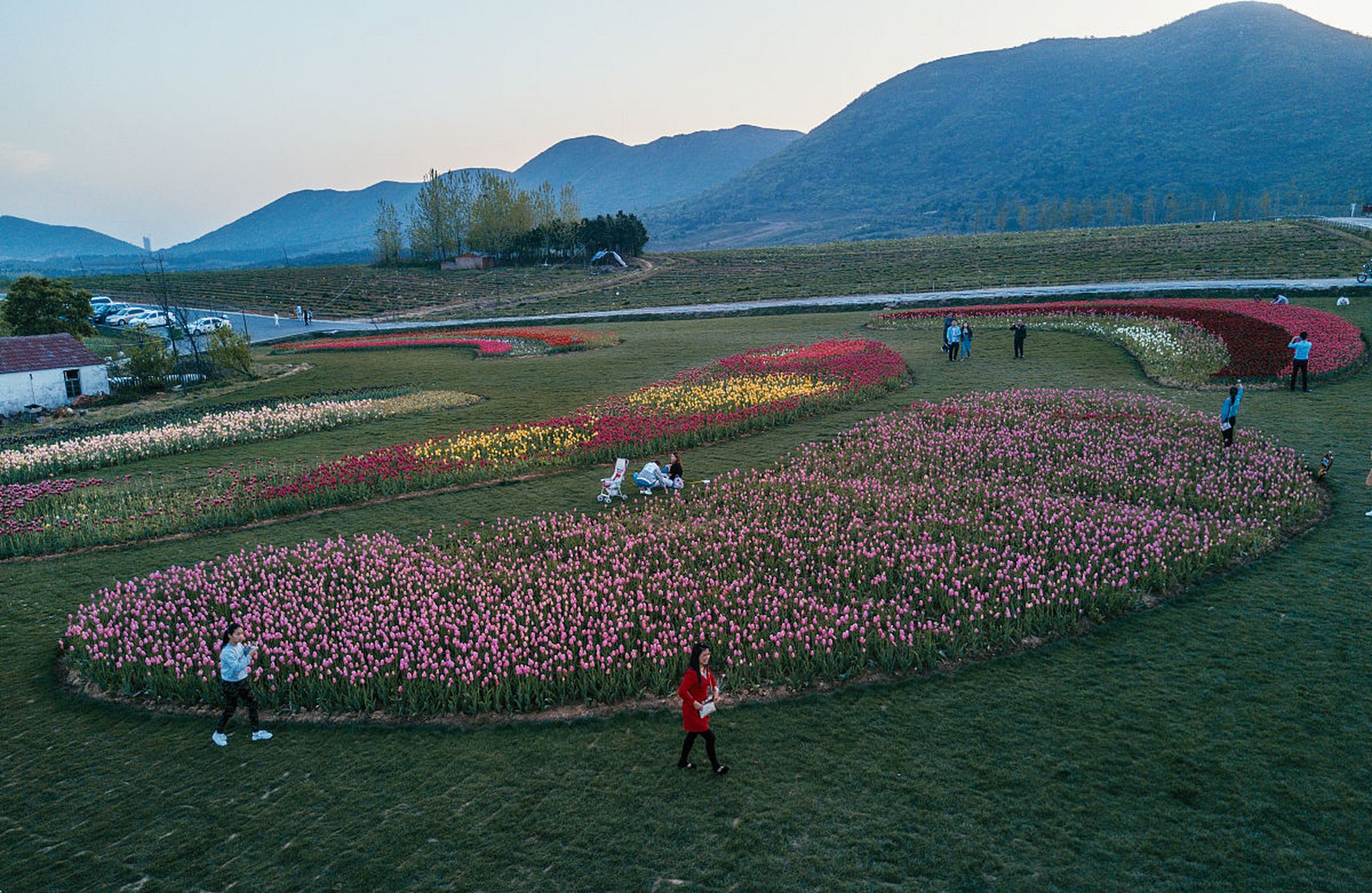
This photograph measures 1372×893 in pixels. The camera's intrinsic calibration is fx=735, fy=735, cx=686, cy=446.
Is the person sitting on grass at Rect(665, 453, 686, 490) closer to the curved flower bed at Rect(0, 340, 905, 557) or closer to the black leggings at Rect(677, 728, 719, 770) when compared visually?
the curved flower bed at Rect(0, 340, 905, 557)

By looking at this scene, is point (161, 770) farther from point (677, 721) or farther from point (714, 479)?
point (714, 479)

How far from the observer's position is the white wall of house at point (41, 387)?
30984mm

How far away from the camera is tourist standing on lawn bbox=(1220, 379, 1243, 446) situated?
15.9 meters

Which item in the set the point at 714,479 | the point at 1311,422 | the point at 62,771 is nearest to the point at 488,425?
the point at 714,479

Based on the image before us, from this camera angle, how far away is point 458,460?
18.8 meters

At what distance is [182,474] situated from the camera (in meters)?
20.1

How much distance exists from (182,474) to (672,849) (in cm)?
1933

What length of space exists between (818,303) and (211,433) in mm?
45399

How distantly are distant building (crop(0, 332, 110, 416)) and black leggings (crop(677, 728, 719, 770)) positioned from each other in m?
37.0

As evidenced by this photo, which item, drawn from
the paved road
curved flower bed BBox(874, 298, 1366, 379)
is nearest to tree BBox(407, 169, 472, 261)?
the paved road

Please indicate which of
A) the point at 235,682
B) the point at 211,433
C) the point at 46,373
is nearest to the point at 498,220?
the point at 46,373

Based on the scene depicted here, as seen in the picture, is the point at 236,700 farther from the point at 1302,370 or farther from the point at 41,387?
the point at 41,387

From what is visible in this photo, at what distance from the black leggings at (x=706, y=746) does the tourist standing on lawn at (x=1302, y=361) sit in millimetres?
22935

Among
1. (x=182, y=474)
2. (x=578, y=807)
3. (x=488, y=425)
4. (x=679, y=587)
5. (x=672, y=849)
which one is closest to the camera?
(x=672, y=849)
